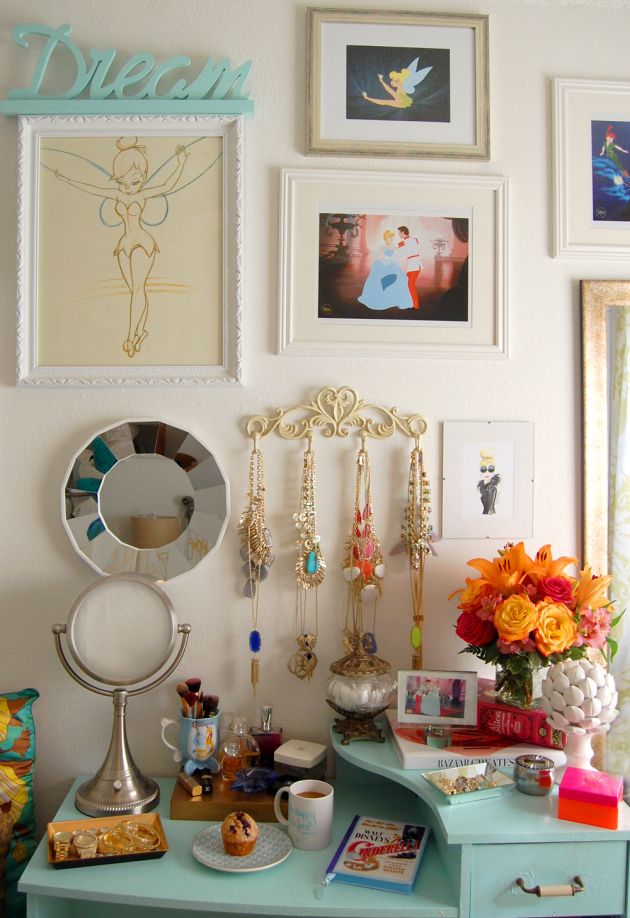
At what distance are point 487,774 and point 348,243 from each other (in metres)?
1.12

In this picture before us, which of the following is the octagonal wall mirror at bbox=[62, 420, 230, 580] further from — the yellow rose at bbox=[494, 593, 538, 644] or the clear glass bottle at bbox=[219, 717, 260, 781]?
the yellow rose at bbox=[494, 593, 538, 644]

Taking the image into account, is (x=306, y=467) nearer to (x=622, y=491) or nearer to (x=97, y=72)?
(x=622, y=491)

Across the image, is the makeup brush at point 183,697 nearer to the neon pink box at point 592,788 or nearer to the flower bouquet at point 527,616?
the flower bouquet at point 527,616

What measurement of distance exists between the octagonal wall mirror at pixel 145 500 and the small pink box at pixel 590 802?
32.6 inches

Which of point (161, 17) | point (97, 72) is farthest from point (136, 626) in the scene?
point (161, 17)

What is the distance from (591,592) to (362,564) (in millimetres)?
464

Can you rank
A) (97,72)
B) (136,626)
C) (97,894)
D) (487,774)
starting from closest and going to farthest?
(97,894) < (487,774) < (136,626) < (97,72)

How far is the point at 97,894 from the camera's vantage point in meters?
1.31

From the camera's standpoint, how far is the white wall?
5.64 ft

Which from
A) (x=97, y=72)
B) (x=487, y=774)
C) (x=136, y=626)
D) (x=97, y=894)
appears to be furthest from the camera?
(x=97, y=72)

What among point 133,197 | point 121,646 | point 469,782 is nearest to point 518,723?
point 469,782

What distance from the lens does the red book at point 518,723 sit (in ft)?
4.99

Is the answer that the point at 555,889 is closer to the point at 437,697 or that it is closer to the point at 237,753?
the point at 437,697

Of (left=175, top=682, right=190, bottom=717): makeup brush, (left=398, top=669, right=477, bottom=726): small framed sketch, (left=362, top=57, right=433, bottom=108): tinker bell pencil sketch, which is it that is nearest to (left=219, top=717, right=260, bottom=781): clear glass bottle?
(left=175, top=682, right=190, bottom=717): makeup brush
